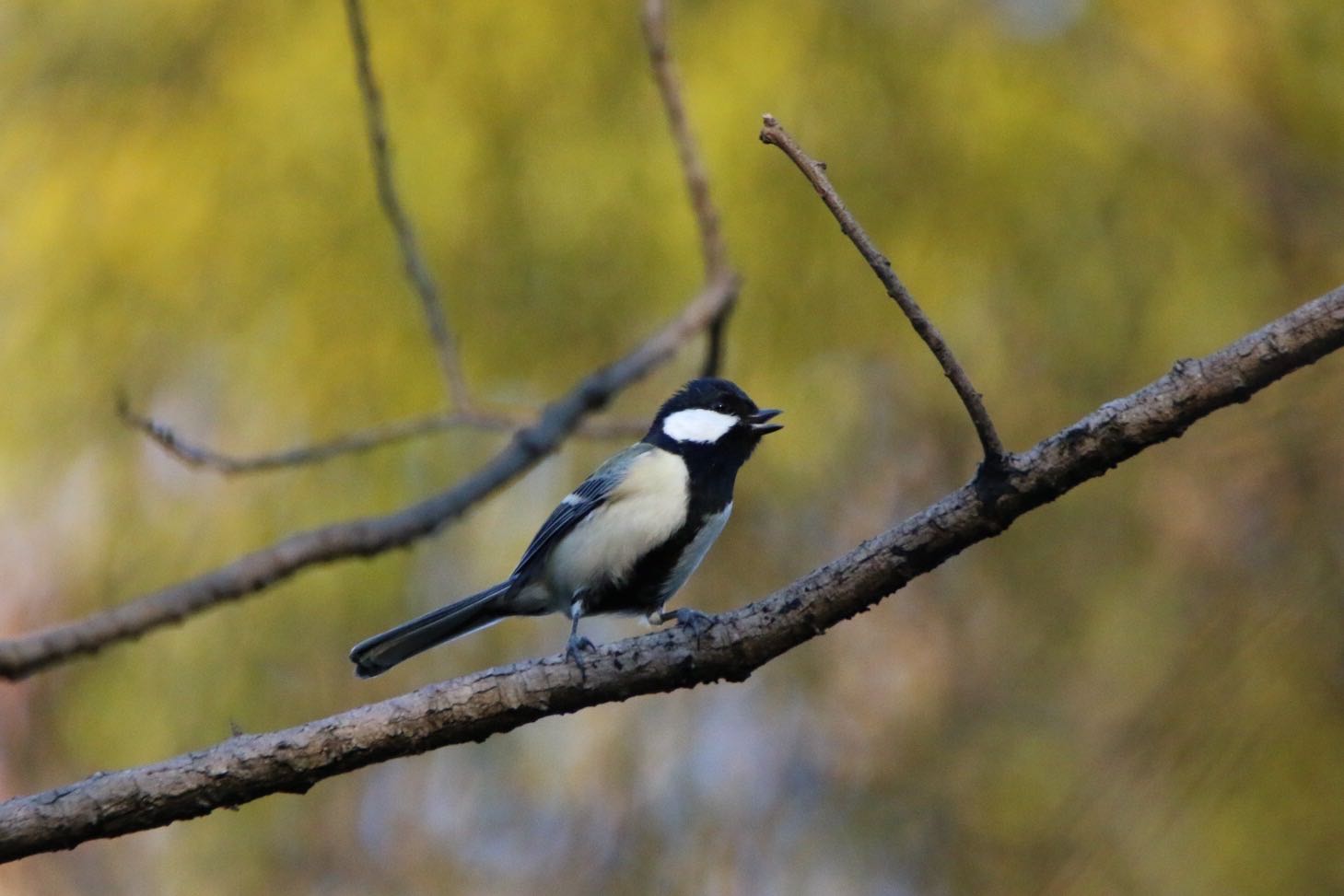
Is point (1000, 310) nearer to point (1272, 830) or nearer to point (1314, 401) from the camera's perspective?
point (1314, 401)

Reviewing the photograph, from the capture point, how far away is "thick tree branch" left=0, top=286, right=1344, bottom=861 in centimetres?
182

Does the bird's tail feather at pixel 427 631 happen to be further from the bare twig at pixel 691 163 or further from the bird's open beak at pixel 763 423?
the bare twig at pixel 691 163

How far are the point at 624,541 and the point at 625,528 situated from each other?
0.04m

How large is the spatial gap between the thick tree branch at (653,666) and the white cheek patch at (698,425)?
4.37 feet

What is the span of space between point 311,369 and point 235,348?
9.9 inches

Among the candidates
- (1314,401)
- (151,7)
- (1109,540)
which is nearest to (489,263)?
(151,7)

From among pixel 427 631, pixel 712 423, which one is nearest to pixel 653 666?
pixel 427 631

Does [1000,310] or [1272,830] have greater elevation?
[1000,310]

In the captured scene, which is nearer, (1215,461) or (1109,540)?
(1215,461)

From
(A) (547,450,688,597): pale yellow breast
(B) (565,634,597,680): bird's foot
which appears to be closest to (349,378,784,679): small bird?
(A) (547,450,688,597): pale yellow breast

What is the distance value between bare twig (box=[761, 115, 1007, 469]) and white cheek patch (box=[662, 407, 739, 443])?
5.13 feet

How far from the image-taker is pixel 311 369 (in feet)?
13.6

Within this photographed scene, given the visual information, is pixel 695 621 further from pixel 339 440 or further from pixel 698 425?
pixel 339 440

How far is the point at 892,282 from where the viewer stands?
5.92 feet
